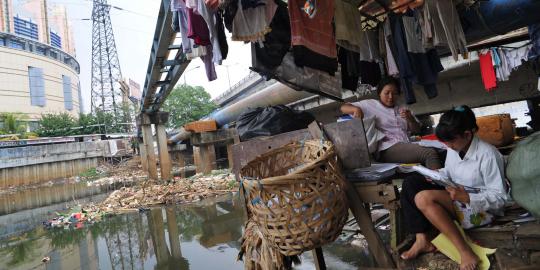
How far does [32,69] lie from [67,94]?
9618mm

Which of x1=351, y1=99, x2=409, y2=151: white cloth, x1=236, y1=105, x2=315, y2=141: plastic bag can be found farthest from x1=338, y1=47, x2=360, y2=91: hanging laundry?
x1=236, y1=105, x2=315, y2=141: plastic bag

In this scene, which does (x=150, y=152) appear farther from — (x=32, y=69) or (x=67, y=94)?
(x=67, y=94)

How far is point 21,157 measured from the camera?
27922 mm

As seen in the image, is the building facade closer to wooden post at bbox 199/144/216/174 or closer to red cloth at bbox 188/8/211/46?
wooden post at bbox 199/144/216/174

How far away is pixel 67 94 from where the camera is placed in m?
60.5

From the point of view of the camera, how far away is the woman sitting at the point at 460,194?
2.13 metres

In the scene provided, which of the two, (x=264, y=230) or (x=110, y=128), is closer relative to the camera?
(x=264, y=230)

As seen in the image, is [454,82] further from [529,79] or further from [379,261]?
[379,261]

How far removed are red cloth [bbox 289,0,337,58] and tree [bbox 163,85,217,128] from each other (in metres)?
36.2

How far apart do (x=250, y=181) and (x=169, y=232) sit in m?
5.05

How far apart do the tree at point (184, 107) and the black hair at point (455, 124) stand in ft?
125

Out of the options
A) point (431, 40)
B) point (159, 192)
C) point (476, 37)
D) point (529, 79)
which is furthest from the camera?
point (159, 192)

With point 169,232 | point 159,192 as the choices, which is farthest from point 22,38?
point 169,232

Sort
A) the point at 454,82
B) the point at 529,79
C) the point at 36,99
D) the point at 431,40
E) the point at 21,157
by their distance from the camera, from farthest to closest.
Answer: the point at 36,99
the point at 21,157
the point at 454,82
the point at 529,79
the point at 431,40
